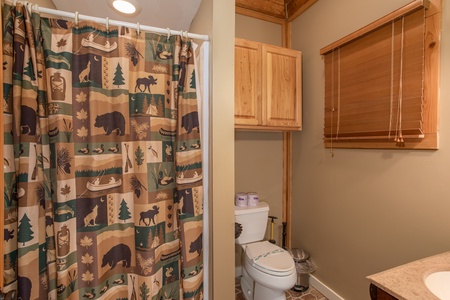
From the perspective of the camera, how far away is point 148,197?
3.97 feet

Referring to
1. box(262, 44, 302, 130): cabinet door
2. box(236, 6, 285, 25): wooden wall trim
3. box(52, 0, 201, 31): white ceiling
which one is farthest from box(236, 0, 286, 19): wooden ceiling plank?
box(52, 0, 201, 31): white ceiling

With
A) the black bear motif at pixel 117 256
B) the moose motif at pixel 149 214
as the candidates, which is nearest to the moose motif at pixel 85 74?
the moose motif at pixel 149 214

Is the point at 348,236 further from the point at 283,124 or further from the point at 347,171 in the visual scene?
the point at 283,124

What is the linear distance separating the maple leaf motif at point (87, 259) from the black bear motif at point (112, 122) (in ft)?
2.18

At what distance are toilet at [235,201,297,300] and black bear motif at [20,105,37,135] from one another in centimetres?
152

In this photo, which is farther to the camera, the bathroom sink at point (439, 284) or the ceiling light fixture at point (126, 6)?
the ceiling light fixture at point (126, 6)

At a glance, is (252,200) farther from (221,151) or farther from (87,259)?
(87,259)

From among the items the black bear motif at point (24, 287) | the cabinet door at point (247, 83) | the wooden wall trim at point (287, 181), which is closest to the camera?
the black bear motif at point (24, 287)

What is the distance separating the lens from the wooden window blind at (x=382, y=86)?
4.17 feet

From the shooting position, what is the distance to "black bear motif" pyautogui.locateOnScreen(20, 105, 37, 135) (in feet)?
3.27

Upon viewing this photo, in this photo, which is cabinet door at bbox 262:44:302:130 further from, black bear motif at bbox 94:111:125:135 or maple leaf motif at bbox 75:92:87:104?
maple leaf motif at bbox 75:92:87:104

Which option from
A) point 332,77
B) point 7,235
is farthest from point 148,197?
point 332,77

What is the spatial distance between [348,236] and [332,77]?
1.34 meters

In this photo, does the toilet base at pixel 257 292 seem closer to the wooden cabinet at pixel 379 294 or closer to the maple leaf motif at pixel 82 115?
the wooden cabinet at pixel 379 294
